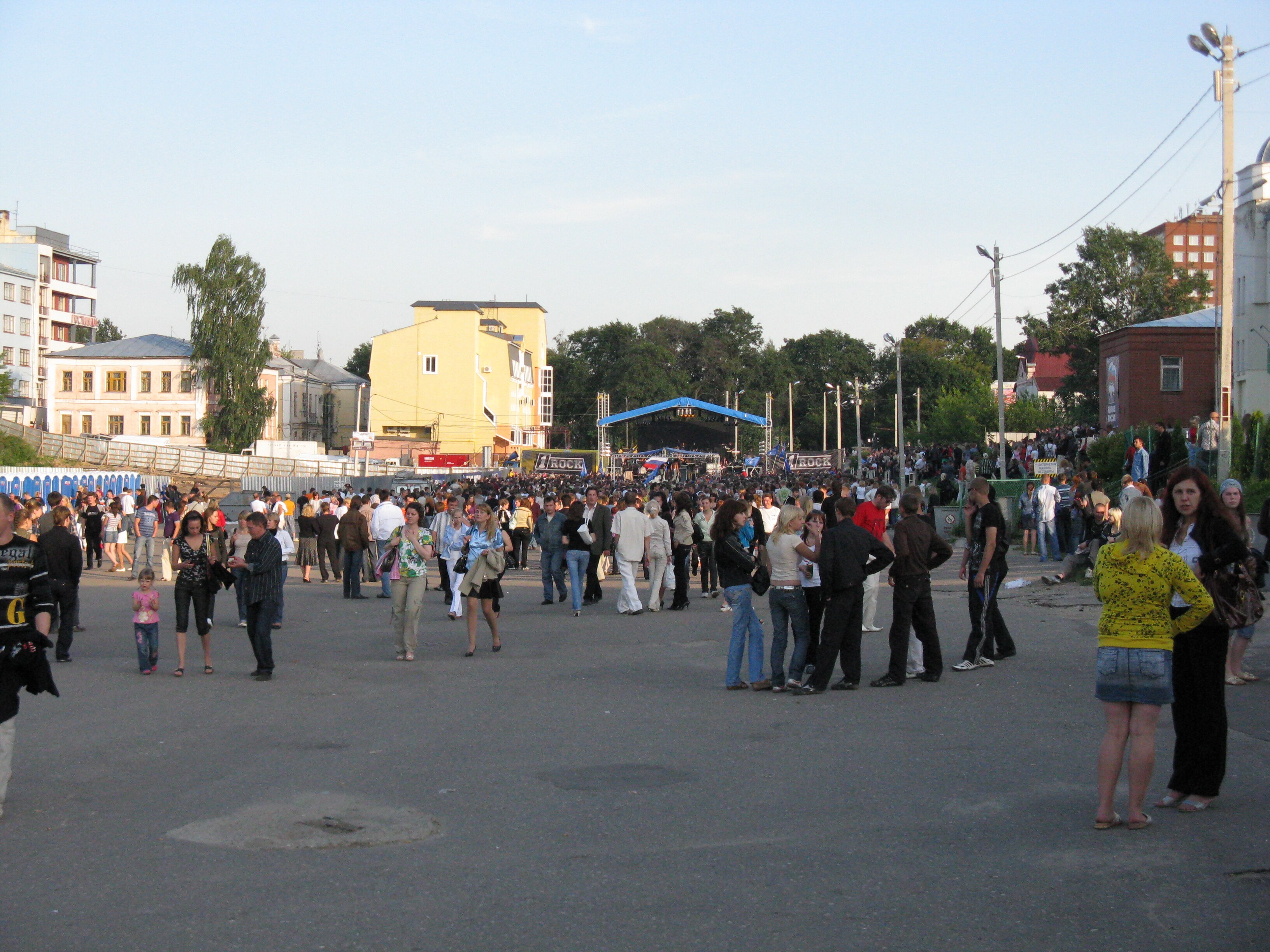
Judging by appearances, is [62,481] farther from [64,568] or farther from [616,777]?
[616,777]

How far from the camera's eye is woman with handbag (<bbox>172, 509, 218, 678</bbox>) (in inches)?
474

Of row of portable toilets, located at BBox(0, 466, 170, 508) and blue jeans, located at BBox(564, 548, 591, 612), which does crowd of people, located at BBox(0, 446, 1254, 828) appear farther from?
row of portable toilets, located at BBox(0, 466, 170, 508)

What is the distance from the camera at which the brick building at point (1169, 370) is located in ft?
144

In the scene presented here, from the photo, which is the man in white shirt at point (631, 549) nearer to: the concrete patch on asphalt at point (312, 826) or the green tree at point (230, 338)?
the concrete patch on asphalt at point (312, 826)

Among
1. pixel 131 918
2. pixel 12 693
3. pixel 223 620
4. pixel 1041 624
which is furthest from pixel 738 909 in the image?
pixel 223 620

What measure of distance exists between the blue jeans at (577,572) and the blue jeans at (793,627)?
6883 mm

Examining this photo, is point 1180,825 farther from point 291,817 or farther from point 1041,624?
point 1041,624

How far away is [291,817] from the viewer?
666 centimetres

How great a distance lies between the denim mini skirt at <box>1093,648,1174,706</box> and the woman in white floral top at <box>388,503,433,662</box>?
814 cm

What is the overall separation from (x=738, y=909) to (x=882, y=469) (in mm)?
51176

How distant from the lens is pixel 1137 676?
6059 mm

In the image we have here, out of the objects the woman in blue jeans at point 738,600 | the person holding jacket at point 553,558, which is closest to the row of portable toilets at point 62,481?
the person holding jacket at point 553,558

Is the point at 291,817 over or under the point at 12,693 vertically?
under

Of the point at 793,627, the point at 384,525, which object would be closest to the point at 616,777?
the point at 793,627
